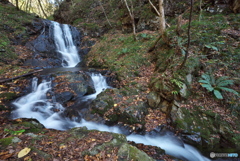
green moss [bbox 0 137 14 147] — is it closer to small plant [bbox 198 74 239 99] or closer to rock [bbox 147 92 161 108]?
rock [bbox 147 92 161 108]

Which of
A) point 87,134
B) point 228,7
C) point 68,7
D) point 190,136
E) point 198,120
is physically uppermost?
point 68,7

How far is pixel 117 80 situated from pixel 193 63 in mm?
4185

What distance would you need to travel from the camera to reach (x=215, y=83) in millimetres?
4957

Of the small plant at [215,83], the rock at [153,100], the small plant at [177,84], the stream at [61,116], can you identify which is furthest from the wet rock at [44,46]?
the small plant at [215,83]

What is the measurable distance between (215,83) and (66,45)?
1374 cm

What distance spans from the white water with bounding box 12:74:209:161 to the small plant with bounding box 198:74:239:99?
2.24 meters

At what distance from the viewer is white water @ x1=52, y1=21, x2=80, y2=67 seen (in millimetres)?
12281

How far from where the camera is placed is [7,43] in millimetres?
10281

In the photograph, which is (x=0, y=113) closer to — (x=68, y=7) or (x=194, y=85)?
(x=194, y=85)

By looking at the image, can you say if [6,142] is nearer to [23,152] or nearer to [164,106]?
[23,152]

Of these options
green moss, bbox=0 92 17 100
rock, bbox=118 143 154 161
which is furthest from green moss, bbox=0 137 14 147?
green moss, bbox=0 92 17 100

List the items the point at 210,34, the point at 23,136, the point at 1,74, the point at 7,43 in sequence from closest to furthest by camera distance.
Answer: the point at 23,136 < the point at 210,34 < the point at 1,74 < the point at 7,43

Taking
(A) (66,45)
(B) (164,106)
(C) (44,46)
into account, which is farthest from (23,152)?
(A) (66,45)

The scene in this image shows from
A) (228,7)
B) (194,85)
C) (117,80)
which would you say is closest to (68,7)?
(117,80)
